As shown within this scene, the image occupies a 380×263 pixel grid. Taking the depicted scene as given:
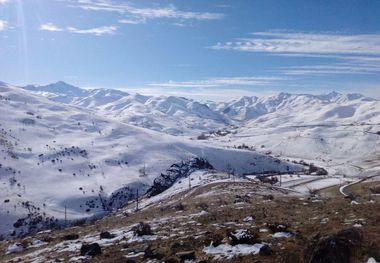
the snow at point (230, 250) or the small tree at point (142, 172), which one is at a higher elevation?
the snow at point (230, 250)

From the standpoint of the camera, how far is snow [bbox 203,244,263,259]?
72.7 ft

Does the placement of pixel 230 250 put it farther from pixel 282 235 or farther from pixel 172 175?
pixel 172 175

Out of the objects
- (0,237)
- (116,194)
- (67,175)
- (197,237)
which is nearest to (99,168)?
(67,175)

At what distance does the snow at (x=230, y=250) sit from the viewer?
22172mm

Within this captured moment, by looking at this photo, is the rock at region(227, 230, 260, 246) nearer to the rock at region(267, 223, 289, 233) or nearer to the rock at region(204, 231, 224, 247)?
the rock at region(204, 231, 224, 247)

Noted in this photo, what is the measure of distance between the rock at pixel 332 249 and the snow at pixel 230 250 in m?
4.39

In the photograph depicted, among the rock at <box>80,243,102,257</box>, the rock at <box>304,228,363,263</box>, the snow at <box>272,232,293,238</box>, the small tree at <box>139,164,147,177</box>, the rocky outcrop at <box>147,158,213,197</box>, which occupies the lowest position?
the small tree at <box>139,164,147,177</box>

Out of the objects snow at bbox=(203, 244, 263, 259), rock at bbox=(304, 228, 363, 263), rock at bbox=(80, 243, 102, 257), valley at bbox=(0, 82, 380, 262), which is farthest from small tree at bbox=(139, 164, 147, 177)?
rock at bbox=(304, 228, 363, 263)

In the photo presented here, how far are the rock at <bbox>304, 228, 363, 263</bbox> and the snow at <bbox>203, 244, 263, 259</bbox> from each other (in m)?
4.39

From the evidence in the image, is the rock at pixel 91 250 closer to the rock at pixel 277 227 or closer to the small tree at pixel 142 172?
the rock at pixel 277 227

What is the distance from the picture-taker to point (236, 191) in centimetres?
7894

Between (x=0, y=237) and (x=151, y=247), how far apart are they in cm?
9051

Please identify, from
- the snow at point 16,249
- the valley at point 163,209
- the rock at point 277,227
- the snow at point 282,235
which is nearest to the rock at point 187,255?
the valley at point 163,209

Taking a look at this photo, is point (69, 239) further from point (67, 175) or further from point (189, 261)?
point (67, 175)
